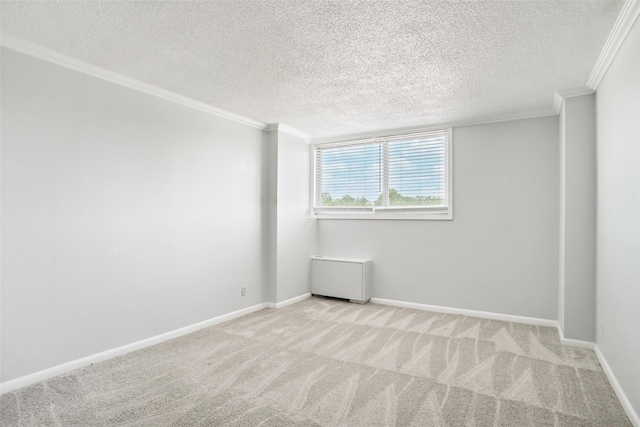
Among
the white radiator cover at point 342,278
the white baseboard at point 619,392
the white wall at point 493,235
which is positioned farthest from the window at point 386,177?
the white baseboard at point 619,392

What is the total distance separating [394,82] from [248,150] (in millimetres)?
2109

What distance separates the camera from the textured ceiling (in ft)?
6.88

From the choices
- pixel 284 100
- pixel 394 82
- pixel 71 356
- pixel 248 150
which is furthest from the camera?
pixel 248 150

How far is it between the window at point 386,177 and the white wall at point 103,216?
172 cm

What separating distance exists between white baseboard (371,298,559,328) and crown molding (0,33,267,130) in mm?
3222

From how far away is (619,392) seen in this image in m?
2.33

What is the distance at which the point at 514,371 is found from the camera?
2.76 m

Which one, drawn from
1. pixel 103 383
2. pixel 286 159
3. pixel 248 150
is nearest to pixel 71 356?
pixel 103 383

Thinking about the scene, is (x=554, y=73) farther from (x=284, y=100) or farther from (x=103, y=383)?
(x=103, y=383)

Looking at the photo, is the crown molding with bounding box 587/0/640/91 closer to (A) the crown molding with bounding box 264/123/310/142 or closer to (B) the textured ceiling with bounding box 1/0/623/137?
(B) the textured ceiling with bounding box 1/0/623/137

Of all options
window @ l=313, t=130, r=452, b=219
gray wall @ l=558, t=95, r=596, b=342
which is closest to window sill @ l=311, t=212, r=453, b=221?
window @ l=313, t=130, r=452, b=219

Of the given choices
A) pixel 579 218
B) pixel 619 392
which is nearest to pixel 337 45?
pixel 579 218

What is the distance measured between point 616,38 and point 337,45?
6.04ft

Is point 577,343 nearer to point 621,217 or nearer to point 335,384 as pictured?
point 621,217
